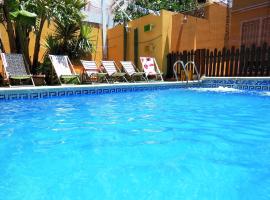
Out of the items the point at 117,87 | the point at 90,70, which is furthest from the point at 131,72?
the point at 117,87

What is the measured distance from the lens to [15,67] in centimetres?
795

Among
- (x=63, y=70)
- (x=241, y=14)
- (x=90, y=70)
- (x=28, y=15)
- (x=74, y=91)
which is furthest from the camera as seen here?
(x=241, y=14)

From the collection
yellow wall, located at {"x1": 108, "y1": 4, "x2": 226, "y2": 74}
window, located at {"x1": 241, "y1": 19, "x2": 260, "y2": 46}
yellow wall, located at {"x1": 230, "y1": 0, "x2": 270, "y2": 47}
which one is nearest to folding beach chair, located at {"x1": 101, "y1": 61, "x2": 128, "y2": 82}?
yellow wall, located at {"x1": 108, "y1": 4, "x2": 226, "y2": 74}

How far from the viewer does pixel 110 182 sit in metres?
2.08

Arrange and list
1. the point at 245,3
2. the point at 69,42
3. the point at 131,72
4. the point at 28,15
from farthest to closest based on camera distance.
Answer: the point at 245,3 → the point at 69,42 → the point at 131,72 → the point at 28,15

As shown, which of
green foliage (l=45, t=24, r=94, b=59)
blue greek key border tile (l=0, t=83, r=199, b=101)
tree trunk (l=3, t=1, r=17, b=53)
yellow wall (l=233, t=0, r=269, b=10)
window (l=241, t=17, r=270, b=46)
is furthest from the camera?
yellow wall (l=233, t=0, r=269, b=10)

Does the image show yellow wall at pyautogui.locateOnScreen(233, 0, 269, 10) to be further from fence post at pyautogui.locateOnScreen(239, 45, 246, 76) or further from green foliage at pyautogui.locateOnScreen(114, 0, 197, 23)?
green foliage at pyautogui.locateOnScreen(114, 0, 197, 23)

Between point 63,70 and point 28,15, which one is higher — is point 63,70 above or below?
below

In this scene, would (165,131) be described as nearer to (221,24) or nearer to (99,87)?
(99,87)

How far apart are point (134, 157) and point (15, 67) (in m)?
6.46

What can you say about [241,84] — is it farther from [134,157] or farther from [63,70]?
[134,157]

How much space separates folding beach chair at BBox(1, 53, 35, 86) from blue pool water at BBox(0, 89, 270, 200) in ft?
11.2

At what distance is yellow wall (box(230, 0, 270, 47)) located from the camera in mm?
12312

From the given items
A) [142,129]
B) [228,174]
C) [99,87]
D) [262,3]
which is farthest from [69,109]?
[262,3]
